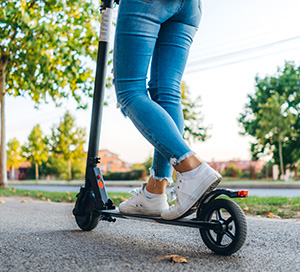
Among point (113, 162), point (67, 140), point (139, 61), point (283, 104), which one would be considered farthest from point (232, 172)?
point (113, 162)

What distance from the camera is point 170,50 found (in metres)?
1.90

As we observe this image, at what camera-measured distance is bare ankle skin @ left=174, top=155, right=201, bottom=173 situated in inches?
59.1

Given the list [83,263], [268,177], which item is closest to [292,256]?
[83,263]

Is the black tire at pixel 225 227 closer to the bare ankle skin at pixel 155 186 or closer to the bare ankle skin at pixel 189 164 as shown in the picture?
the bare ankle skin at pixel 189 164

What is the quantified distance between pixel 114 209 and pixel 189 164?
662 mm

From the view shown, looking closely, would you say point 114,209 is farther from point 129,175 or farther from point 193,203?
point 129,175

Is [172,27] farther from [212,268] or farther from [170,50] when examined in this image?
[212,268]

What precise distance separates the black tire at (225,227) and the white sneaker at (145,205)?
294 mm

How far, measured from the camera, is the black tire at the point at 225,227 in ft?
4.45

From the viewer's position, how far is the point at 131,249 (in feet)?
5.16

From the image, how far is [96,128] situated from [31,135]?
36840 millimetres

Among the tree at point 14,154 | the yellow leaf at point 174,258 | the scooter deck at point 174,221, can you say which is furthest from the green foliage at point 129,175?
the yellow leaf at point 174,258

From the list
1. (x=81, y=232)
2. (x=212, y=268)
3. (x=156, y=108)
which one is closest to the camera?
(x=212, y=268)

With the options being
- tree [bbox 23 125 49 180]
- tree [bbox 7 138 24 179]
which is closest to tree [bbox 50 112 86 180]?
tree [bbox 23 125 49 180]
